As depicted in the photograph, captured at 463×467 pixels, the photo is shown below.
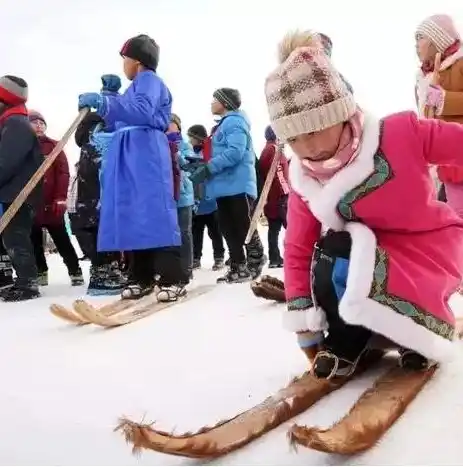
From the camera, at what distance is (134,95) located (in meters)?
3.05

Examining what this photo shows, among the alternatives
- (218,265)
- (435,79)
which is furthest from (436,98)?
(218,265)

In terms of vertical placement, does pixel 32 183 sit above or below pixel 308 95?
below

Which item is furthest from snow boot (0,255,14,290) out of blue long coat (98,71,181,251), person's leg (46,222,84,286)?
blue long coat (98,71,181,251)

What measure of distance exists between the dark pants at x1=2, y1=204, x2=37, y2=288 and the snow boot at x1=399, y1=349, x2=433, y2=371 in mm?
2606

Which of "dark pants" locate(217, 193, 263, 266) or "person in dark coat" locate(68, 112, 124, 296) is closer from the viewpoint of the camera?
"person in dark coat" locate(68, 112, 124, 296)

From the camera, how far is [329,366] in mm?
1509

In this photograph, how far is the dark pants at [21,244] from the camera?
11.8 ft

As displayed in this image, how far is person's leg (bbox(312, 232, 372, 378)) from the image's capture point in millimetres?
1507

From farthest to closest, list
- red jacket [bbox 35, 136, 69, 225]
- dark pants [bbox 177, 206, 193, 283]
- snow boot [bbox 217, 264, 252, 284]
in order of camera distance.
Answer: red jacket [bbox 35, 136, 69, 225], snow boot [bbox 217, 264, 252, 284], dark pants [bbox 177, 206, 193, 283]

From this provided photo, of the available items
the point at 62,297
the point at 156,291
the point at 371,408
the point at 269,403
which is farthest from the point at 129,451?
the point at 62,297

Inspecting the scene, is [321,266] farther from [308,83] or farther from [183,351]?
[183,351]

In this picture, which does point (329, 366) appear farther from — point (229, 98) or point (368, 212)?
point (229, 98)

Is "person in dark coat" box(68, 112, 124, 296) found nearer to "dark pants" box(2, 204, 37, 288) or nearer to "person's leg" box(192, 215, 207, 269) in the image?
"dark pants" box(2, 204, 37, 288)

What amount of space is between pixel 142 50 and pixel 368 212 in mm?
1994
